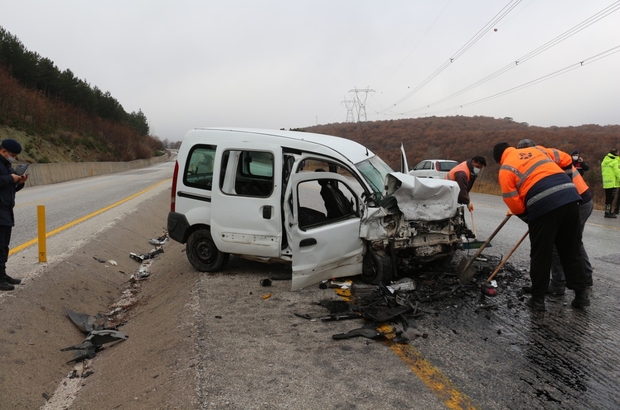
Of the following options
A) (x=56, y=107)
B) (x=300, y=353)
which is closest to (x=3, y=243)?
(x=300, y=353)

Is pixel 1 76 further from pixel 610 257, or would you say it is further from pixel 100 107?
pixel 610 257

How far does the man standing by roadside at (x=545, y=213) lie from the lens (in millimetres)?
4751

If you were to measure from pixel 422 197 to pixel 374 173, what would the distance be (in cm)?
91

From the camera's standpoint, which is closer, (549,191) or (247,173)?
(549,191)

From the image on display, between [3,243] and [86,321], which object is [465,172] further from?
[3,243]

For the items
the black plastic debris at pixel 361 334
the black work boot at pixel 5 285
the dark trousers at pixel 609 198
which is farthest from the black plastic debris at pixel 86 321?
the dark trousers at pixel 609 198

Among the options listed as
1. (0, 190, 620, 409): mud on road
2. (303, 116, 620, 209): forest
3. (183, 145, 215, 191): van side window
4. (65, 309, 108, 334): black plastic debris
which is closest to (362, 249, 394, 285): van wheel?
(0, 190, 620, 409): mud on road

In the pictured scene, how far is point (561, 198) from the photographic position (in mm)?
4707

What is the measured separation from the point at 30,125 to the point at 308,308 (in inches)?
1696

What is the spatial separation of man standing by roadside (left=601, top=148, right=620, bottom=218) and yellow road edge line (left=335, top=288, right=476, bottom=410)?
38.7 ft

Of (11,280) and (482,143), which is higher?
(482,143)

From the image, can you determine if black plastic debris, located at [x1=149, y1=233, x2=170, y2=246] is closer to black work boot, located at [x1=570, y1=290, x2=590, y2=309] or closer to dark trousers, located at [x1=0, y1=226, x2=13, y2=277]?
dark trousers, located at [x1=0, y1=226, x2=13, y2=277]

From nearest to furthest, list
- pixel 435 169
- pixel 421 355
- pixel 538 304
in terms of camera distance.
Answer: pixel 421 355 < pixel 538 304 < pixel 435 169

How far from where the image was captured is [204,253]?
22.5 feet
